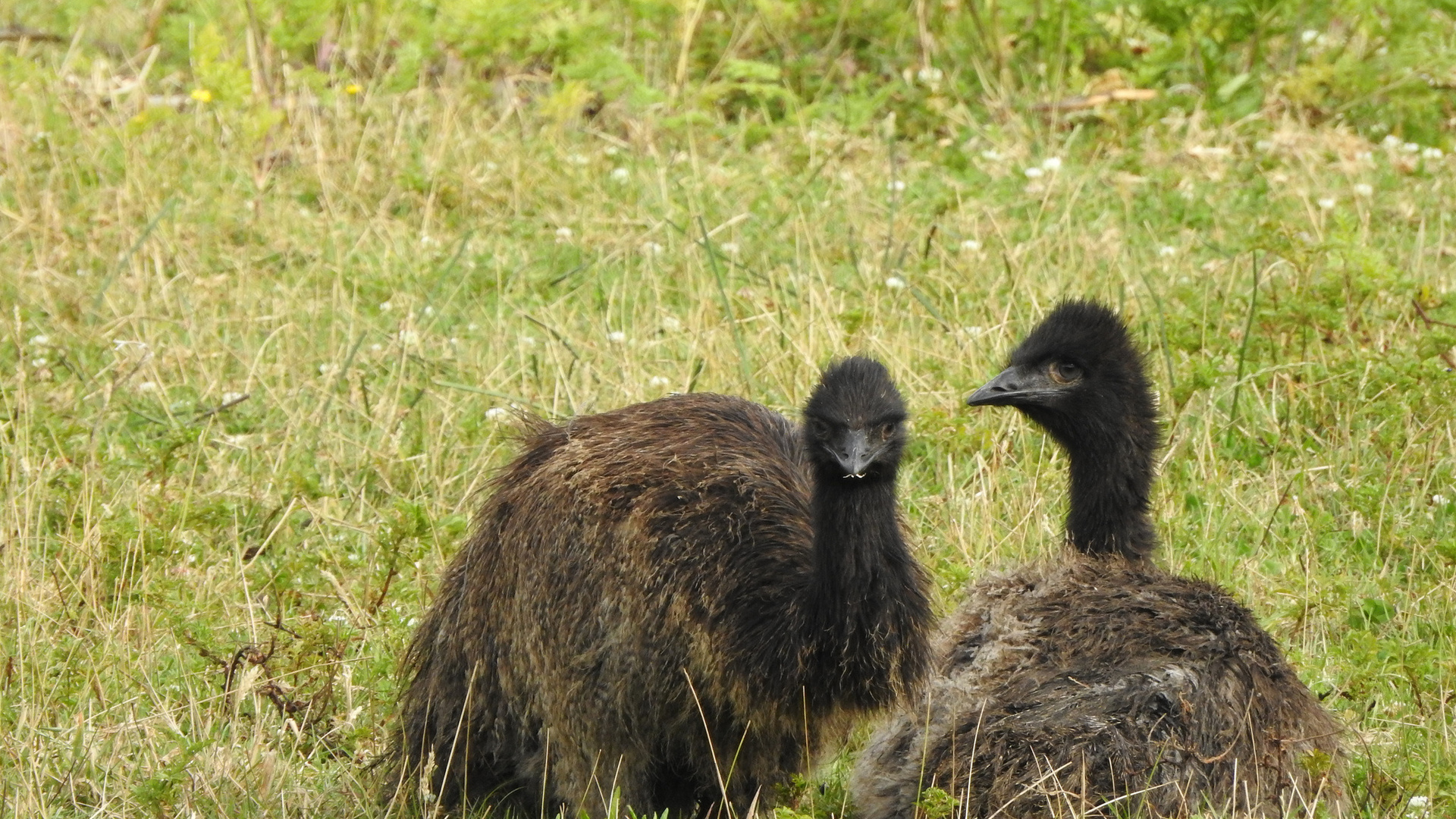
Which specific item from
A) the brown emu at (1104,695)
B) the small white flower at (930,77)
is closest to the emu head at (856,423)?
the brown emu at (1104,695)

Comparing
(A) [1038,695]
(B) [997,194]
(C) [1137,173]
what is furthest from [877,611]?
(C) [1137,173]

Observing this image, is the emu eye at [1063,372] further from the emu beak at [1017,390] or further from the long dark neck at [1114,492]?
the long dark neck at [1114,492]

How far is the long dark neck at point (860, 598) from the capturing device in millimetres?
4781

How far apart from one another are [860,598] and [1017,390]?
1.57 meters

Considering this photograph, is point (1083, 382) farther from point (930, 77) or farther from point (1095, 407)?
point (930, 77)

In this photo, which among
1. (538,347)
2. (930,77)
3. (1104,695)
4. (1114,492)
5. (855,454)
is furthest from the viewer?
(930,77)

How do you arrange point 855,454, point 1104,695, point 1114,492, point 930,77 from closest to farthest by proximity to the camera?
1. point 855,454
2. point 1104,695
3. point 1114,492
4. point 930,77

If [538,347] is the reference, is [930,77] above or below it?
above

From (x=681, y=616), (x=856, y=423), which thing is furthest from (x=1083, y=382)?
(x=681, y=616)

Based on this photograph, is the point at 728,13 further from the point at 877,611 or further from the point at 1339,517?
the point at 877,611

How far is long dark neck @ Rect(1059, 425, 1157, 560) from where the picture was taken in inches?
239

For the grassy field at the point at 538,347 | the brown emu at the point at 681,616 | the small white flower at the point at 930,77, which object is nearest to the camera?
the brown emu at the point at 681,616

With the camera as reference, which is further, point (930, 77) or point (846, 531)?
point (930, 77)

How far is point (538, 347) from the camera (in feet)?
28.2
